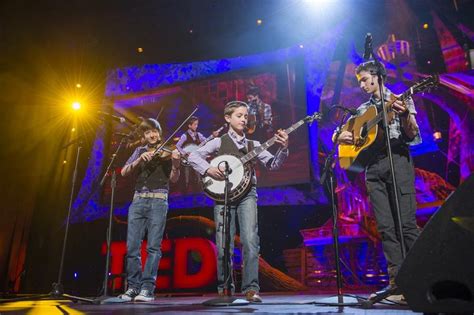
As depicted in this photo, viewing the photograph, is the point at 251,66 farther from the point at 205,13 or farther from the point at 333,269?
the point at 333,269

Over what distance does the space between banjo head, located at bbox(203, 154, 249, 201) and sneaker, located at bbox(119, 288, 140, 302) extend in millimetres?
1366

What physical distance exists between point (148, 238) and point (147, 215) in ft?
0.90

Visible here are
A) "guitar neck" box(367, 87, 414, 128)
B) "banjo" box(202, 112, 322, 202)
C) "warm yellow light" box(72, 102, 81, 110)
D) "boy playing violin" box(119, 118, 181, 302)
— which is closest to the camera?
"guitar neck" box(367, 87, 414, 128)

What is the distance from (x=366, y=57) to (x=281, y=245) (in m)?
3.20

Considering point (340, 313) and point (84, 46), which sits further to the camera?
point (84, 46)

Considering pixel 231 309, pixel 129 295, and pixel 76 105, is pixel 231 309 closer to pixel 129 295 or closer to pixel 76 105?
pixel 129 295

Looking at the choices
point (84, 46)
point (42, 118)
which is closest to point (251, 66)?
point (84, 46)

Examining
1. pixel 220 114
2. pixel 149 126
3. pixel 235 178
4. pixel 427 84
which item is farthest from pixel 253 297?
pixel 220 114

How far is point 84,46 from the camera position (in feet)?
22.6

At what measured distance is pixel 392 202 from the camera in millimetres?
3184

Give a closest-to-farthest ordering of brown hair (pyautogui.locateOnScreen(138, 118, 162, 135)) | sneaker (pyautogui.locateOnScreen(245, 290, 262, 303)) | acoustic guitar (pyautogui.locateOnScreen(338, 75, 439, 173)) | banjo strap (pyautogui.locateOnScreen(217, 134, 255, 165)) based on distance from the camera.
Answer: acoustic guitar (pyautogui.locateOnScreen(338, 75, 439, 173)), sneaker (pyautogui.locateOnScreen(245, 290, 262, 303)), banjo strap (pyautogui.locateOnScreen(217, 134, 255, 165)), brown hair (pyautogui.locateOnScreen(138, 118, 162, 135))

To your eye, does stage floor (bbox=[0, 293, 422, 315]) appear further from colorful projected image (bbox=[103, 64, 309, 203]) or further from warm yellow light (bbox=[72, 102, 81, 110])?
warm yellow light (bbox=[72, 102, 81, 110])

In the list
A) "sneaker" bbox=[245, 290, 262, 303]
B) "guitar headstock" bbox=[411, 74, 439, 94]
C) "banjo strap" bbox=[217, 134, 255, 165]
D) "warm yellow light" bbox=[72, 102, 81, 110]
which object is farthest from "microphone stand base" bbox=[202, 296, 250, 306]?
"warm yellow light" bbox=[72, 102, 81, 110]

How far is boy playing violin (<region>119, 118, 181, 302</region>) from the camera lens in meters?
4.09
